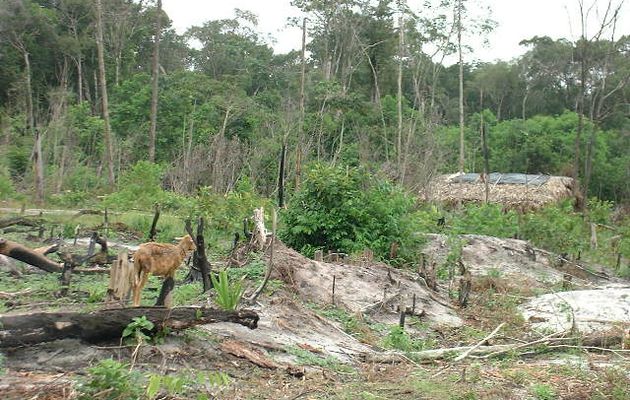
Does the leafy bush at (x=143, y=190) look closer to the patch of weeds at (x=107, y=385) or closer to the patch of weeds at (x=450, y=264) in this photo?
the patch of weeds at (x=450, y=264)

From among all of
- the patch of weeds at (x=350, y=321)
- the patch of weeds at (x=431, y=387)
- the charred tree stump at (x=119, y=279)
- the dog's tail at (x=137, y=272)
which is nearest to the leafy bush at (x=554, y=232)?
the patch of weeds at (x=350, y=321)

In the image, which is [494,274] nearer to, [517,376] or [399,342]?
[399,342]

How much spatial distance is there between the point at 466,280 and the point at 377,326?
2.42 metres

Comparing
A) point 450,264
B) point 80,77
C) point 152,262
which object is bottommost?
point 450,264

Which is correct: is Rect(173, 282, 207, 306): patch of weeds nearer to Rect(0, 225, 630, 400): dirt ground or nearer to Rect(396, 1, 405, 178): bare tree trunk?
Rect(0, 225, 630, 400): dirt ground

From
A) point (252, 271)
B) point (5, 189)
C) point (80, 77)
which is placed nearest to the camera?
point (252, 271)

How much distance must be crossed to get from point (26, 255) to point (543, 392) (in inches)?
220

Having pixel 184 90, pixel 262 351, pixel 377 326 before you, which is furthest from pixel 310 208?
pixel 184 90

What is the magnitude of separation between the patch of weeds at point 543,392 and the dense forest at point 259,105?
12.1m

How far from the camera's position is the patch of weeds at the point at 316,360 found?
252 inches

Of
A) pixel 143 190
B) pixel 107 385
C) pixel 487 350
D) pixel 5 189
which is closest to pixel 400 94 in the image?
pixel 143 190

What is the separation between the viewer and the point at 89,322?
538 cm

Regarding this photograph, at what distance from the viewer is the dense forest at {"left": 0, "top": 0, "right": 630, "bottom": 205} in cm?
2320

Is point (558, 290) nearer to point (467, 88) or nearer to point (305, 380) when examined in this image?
point (305, 380)
